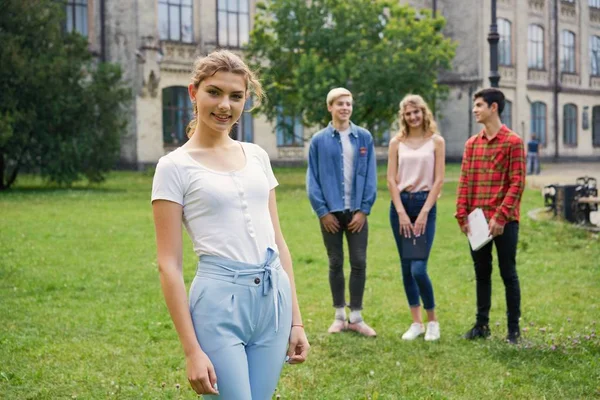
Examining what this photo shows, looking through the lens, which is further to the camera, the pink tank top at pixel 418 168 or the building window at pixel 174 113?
the building window at pixel 174 113

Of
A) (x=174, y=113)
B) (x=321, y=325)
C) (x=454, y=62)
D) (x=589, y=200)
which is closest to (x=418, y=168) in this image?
(x=321, y=325)

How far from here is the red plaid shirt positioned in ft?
23.9

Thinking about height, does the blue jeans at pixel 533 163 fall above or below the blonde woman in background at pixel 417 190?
above

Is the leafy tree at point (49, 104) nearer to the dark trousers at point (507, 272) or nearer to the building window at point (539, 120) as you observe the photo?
the dark trousers at point (507, 272)

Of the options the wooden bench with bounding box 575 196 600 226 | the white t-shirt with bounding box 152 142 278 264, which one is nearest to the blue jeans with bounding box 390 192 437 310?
the white t-shirt with bounding box 152 142 278 264

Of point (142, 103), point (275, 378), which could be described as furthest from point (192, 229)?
point (142, 103)

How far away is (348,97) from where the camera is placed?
25.9ft

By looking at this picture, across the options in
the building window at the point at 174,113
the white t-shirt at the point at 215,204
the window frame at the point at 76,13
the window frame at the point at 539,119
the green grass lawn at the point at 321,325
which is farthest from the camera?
the window frame at the point at 539,119

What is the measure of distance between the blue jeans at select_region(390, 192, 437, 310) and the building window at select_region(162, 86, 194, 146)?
3164 centimetres

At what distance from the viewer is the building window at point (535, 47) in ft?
172

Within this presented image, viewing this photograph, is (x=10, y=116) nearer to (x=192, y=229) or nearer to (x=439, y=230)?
(x=439, y=230)

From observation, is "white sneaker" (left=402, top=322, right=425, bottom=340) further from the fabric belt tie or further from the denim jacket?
the fabric belt tie

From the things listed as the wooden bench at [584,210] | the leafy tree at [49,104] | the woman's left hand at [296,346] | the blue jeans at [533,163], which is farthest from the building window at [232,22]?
the woman's left hand at [296,346]

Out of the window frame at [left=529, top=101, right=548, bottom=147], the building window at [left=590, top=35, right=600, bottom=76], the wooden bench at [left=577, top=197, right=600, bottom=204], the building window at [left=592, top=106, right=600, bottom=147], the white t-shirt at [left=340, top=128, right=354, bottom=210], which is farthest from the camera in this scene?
the building window at [left=592, top=106, right=600, bottom=147]
